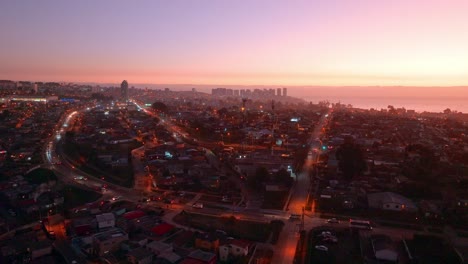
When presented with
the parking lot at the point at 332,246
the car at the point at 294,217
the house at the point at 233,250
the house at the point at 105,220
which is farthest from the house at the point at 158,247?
the car at the point at 294,217

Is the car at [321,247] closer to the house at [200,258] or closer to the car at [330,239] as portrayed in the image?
the car at [330,239]

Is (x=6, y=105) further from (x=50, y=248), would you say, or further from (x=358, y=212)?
(x=358, y=212)

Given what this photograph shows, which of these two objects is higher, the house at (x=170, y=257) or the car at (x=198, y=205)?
the house at (x=170, y=257)

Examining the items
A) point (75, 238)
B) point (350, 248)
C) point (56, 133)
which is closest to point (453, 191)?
point (350, 248)

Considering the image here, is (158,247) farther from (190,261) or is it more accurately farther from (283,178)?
(283,178)

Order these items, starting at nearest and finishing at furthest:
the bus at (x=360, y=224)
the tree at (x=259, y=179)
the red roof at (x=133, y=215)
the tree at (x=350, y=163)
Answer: the bus at (x=360, y=224) < the red roof at (x=133, y=215) < the tree at (x=259, y=179) < the tree at (x=350, y=163)

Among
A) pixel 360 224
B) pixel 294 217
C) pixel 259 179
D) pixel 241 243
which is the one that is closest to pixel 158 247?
pixel 241 243
